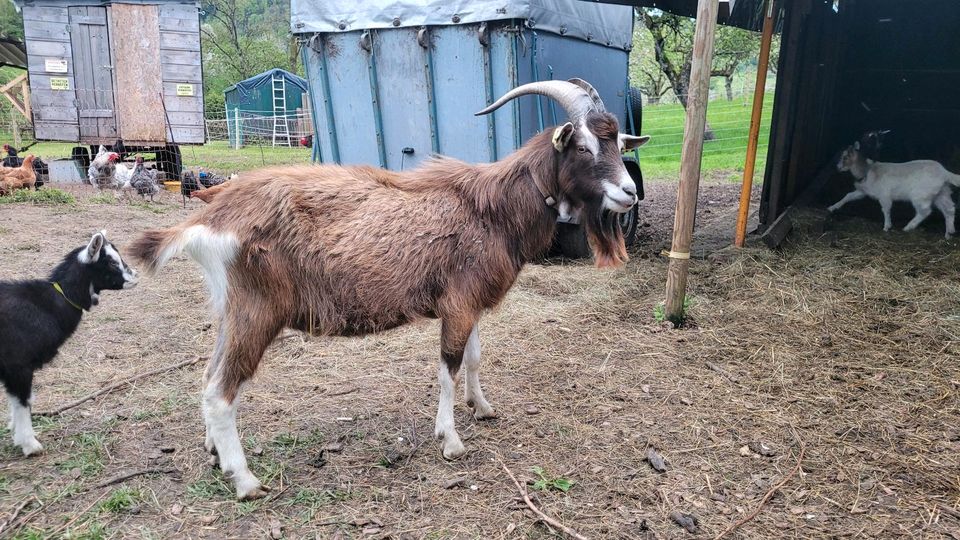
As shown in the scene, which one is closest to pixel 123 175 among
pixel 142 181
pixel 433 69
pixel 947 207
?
pixel 142 181

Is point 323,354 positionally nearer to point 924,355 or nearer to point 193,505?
point 193,505

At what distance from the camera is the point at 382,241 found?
340 centimetres

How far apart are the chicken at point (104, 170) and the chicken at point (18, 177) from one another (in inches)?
39.5

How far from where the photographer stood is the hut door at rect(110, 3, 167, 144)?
12.9m

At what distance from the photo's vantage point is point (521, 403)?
4.34m

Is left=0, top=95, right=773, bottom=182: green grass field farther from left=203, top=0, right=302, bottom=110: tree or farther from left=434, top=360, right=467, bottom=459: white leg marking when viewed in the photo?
left=203, top=0, right=302, bottom=110: tree

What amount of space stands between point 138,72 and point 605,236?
41.6ft

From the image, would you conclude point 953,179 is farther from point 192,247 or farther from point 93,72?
point 93,72

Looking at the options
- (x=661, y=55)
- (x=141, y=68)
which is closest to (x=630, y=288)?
(x=141, y=68)

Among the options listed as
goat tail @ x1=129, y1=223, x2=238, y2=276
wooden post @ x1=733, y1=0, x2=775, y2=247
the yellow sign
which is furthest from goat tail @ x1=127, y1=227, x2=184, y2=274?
the yellow sign

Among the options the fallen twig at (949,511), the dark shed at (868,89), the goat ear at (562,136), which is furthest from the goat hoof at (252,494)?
the dark shed at (868,89)

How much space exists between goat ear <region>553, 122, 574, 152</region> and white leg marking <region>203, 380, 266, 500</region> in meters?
2.17

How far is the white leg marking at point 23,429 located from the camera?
3551 millimetres

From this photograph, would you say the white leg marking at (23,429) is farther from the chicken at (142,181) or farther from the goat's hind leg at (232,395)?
the chicken at (142,181)
